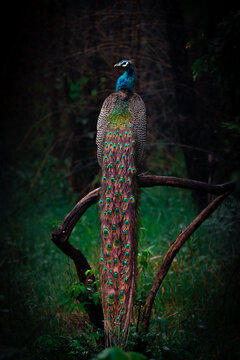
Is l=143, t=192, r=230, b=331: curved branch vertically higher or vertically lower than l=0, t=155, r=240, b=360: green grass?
higher

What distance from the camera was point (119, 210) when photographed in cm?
269

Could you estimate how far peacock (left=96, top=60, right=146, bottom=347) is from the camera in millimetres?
2406

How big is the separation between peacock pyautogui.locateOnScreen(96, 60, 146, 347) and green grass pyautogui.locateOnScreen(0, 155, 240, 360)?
224mm

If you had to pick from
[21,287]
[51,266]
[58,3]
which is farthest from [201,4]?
[58,3]

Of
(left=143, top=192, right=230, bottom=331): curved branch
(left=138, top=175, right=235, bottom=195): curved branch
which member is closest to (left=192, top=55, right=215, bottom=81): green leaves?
(left=138, top=175, right=235, bottom=195): curved branch

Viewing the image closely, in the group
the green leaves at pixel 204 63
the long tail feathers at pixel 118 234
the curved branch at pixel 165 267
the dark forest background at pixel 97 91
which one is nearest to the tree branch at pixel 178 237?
the curved branch at pixel 165 267

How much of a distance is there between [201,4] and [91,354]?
243 centimetres

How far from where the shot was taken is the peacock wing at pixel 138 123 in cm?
321

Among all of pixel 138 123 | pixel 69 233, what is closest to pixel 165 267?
pixel 69 233

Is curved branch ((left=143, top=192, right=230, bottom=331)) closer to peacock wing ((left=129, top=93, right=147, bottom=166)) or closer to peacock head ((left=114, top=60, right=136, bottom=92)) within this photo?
peacock wing ((left=129, top=93, right=147, bottom=166))

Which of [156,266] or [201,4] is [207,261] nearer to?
[156,266]

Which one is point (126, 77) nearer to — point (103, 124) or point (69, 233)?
point (103, 124)

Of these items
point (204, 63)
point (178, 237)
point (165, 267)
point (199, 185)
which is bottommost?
point (165, 267)

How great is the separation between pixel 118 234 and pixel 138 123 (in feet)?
3.96
